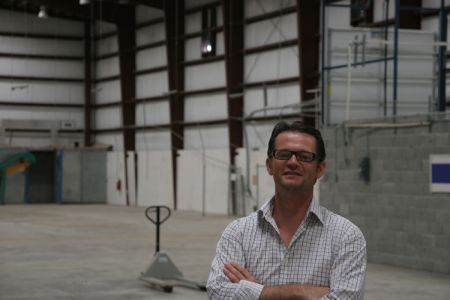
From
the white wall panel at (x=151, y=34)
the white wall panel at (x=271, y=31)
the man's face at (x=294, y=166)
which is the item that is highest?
the white wall panel at (x=151, y=34)

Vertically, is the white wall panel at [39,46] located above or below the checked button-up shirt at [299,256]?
above

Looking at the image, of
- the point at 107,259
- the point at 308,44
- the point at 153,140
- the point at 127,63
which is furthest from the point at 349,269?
the point at 127,63

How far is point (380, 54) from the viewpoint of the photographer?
17609 millimetres

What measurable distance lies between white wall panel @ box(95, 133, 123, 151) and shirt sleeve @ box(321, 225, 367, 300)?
118 ft

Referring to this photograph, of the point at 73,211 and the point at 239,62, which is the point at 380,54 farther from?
the point at 73,211

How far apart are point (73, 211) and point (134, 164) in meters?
4.42

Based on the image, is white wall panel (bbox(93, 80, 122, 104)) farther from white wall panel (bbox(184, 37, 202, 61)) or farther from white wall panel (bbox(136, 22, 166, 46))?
white wall panel (bbox(184, 37, 202, 61))

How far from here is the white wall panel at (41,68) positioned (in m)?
38.9

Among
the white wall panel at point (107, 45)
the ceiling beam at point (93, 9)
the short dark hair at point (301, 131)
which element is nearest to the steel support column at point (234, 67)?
the ceiling beam at point (93, 9)

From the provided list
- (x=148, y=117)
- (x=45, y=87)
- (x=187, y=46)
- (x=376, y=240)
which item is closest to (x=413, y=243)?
(x=376, y=240)

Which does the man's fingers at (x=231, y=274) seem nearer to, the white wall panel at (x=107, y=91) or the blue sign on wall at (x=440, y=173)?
the blue sign on wall at (x=440, y=173)

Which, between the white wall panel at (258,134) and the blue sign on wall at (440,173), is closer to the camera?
the blue sign on wall at (440,173)

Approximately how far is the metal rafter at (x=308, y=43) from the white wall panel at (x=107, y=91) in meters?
13.8

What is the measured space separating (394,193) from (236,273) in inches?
500
